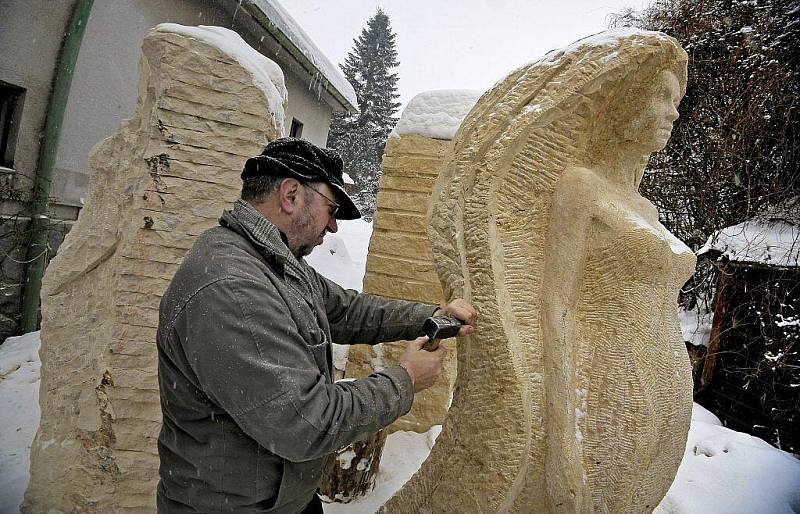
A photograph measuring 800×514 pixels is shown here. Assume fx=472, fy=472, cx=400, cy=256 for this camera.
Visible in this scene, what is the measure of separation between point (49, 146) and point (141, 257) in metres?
2.91

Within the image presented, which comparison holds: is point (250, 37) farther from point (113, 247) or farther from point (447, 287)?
point (447, 287)

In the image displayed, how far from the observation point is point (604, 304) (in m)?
1.46

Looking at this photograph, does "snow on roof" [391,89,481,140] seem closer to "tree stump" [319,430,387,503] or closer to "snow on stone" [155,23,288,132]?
"snow on stone" [155,23,288,132]

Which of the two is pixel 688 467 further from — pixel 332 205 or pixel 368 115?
pixel 368 115

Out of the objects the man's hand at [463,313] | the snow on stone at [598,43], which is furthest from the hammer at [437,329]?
the snow on stone at [598,43]

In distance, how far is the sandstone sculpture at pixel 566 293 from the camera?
1388mm

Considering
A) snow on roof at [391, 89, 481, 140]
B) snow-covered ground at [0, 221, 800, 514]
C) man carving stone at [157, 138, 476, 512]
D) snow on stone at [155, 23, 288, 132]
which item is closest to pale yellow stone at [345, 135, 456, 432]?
snow on roof at [391, 89, 481, 140]

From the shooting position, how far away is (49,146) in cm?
432

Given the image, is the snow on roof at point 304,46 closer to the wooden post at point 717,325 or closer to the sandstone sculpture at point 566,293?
the sandstone sculpture at point 566,293

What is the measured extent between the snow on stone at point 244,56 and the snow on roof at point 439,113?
105 centimetres

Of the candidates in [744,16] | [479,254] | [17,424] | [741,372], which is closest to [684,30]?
[744,16]

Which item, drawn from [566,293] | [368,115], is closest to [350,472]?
[566,293]

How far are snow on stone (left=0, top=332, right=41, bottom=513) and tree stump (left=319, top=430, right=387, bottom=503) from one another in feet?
5.45

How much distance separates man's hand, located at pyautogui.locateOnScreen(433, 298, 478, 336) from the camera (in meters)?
1.44
